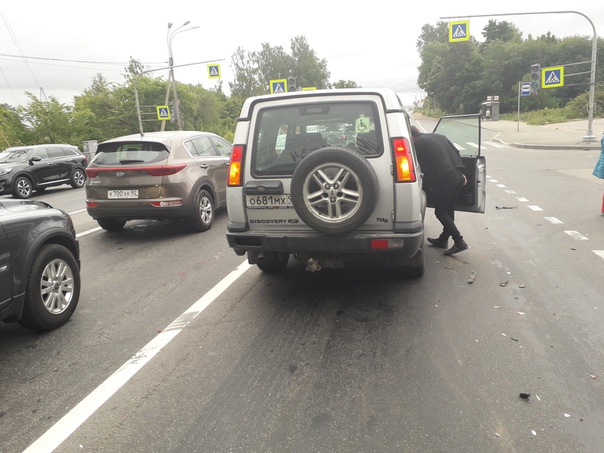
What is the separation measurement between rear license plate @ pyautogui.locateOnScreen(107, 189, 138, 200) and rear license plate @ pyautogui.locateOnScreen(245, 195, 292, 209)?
11.3 ft

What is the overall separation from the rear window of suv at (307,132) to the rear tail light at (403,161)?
134 millimetres

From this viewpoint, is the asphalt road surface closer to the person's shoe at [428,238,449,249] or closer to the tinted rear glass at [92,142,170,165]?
the person's shoe at [428,238,449,249]

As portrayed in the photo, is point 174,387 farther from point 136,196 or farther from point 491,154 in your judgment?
point 491,154

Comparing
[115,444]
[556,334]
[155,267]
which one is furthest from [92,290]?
[556,334]

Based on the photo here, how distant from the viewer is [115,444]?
2672 millimetres

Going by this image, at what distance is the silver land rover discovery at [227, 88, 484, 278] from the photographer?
4027mm

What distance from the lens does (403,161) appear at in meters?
4.09

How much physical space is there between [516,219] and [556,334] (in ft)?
15.4

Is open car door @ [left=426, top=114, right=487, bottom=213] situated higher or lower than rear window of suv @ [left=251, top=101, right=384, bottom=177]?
lower

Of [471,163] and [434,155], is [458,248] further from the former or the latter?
[434,155]

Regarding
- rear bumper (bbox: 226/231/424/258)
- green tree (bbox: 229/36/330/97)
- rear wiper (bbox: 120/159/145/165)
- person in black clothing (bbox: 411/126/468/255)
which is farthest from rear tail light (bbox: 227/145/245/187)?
green tree (bbox: 229/36/330/97)

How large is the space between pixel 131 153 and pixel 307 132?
4.06 m

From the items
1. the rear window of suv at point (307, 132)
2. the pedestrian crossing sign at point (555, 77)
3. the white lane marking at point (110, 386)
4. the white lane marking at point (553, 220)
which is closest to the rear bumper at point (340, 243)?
the rear window of suv at point (307, 132)

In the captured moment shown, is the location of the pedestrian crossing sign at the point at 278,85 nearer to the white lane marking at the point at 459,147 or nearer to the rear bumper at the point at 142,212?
the rear bumper at the point at 142,212
